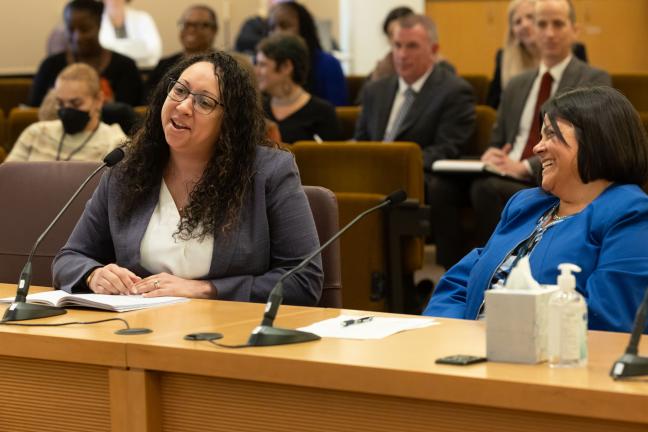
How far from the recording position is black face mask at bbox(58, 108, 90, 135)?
4875 mm

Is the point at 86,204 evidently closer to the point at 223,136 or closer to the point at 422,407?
the point at 223,136

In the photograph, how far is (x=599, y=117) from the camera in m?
2.48

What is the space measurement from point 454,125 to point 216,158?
9.45 feet

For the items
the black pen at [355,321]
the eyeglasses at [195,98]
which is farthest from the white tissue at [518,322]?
the eyeglasses at [195,98]

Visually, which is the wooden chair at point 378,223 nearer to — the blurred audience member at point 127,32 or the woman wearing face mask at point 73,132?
the woman wearing face mask at point 73,132

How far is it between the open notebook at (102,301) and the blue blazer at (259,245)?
217mm

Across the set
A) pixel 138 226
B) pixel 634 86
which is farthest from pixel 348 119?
pixel 138 226

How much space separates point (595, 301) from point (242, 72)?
111cm

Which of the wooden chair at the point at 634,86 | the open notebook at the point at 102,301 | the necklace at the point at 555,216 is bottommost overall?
the open notebook at the point at 102,301

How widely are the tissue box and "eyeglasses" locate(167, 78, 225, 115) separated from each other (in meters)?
1.24

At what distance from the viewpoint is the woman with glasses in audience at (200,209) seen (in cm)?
277

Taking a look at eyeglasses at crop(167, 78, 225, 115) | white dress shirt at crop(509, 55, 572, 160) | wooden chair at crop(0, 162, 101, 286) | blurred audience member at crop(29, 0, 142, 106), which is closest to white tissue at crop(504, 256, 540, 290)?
eyeglasses at crop(167, 78, 225, 115)

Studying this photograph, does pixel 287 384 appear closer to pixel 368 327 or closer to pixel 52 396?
pixel 368 327

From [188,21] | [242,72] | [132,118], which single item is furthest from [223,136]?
[188,21]
